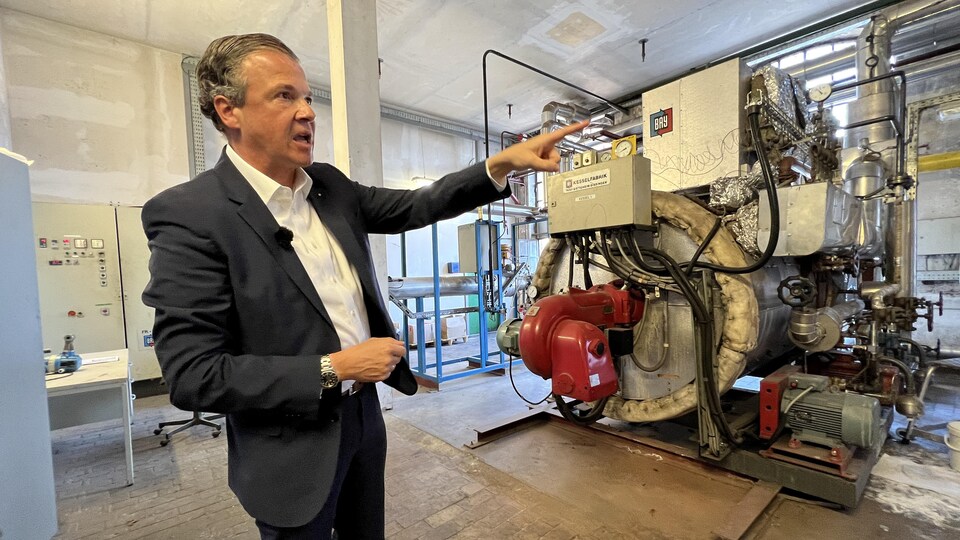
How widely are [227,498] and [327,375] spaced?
1988mm

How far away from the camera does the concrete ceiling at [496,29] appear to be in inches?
145

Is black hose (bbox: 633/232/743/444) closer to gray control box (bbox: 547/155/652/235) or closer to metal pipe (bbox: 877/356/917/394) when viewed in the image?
gray control box (bbox: 547/155/652/235)

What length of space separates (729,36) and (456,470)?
4911 millimetres

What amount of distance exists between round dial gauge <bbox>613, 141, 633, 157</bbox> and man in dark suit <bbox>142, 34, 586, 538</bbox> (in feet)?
3.79

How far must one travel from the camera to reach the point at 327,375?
754 mm

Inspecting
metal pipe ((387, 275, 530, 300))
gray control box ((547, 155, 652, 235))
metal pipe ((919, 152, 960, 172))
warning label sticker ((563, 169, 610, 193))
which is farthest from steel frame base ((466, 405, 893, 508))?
metal pipe ((919, 152, 960, 172))

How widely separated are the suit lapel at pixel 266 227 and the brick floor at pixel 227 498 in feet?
4.65

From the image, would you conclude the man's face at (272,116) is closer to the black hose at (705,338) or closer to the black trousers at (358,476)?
the black trousers at (358,476)

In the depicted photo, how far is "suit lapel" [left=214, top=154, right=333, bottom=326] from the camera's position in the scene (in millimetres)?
816

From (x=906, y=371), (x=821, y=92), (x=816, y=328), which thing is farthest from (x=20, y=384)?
(x=906, y=371)

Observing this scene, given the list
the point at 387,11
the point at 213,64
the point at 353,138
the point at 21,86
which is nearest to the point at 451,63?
the point at 387,11

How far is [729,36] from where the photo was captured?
426 cm

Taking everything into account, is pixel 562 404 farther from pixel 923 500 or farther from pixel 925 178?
pixel 925 178

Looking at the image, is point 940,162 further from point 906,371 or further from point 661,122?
point 661,122
